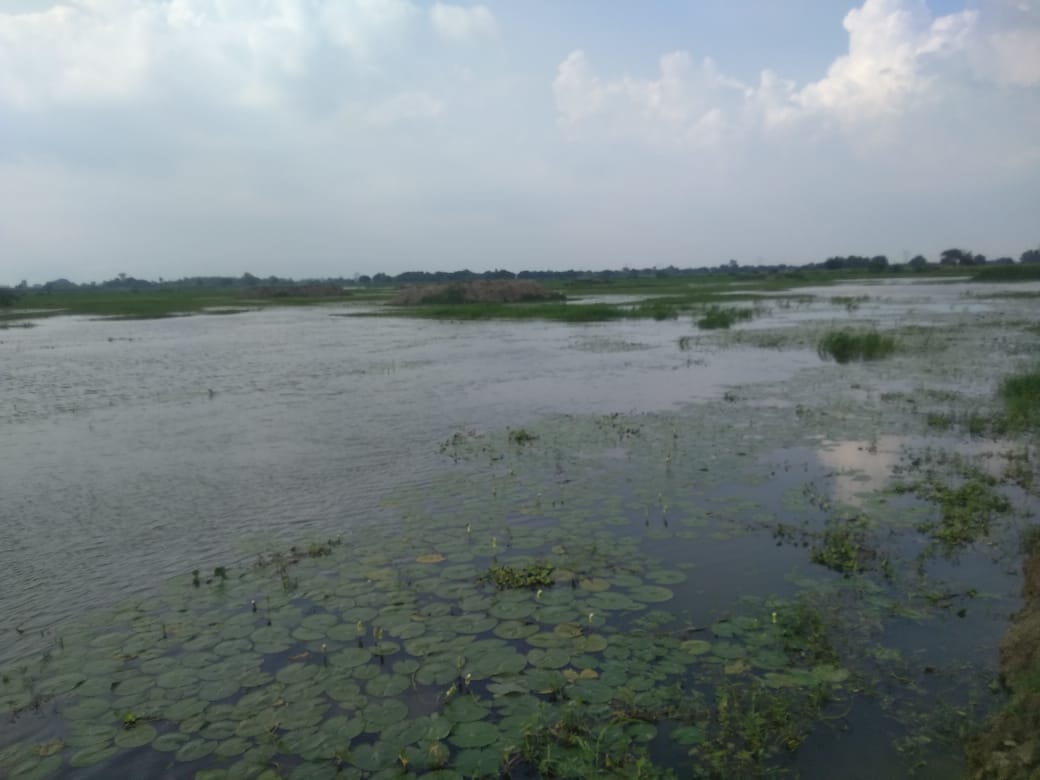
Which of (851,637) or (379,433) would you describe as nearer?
(851,637)

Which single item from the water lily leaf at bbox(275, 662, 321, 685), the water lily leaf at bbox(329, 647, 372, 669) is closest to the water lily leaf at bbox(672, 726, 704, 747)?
the water lily leaf at bbox(329, 647, 372, 669)

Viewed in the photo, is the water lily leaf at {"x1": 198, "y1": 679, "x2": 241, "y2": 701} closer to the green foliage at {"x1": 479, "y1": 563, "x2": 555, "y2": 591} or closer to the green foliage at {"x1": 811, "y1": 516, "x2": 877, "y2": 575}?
the green foliage at {"x1": 479, "y1": 563, "x2": 555, "y2": 591}

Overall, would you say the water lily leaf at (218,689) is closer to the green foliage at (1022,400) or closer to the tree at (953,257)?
the green foliage at (1022,400)

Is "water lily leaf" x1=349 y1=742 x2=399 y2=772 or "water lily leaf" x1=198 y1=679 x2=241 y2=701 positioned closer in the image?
"water lily leaf" x1=349 y1=742 x2=399 y2=772

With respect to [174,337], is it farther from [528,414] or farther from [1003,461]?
[1003,461]

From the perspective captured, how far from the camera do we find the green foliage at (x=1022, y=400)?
38.9ft

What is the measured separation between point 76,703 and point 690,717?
14.6ft

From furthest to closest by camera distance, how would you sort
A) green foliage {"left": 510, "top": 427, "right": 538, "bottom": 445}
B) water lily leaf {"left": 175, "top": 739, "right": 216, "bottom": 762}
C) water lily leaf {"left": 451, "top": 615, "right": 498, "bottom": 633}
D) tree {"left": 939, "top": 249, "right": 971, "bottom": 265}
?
tree {"left": 939, "top": 249, "right": 971, "bottom": 265} → green foliage {"left": 510, "top": 427, "right": 538, "bottom": 445} → water lily leaf {"left": 451, "top": 615, "right": 498, "bottom": 633} → water lily leaf {"left": 175, "top": 739, "right": 216, "bottom": 762}

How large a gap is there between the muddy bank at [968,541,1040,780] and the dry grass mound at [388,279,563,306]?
52188mm

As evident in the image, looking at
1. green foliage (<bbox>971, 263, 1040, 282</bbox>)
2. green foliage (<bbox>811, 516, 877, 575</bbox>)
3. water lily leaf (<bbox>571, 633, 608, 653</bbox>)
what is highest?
green foliage (<bbox>971, 263, 1040, 282</bbox>)

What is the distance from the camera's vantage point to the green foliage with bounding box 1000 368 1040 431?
11852mm

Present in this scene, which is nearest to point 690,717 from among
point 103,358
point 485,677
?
point 485,677

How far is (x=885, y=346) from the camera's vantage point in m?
21.2

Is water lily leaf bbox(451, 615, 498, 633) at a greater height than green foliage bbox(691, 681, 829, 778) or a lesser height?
greater
